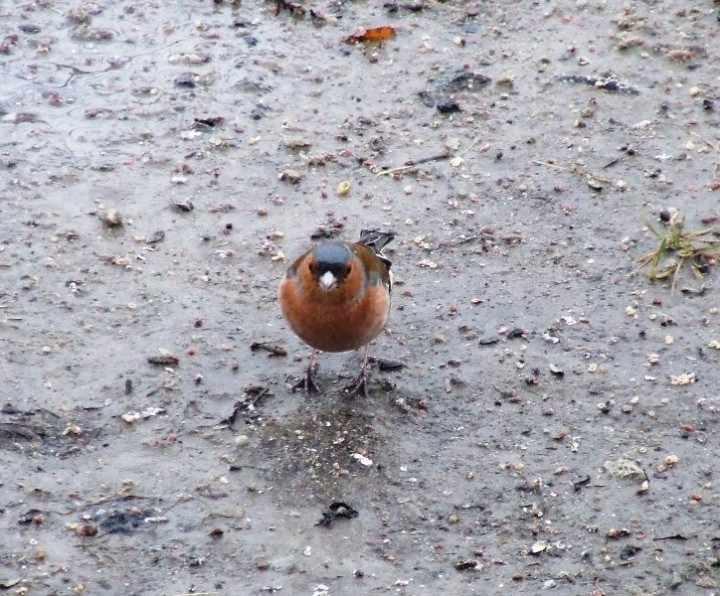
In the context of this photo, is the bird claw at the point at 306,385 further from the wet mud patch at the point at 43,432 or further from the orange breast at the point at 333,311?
the wet mud patch at the point at 43,432

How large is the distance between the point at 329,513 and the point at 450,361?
46.7 inches

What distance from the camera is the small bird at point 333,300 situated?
17.0 ft

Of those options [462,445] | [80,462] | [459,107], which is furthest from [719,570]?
[459,107]

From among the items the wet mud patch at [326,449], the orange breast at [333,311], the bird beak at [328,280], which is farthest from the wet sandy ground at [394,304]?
the bird beak at [328,280]

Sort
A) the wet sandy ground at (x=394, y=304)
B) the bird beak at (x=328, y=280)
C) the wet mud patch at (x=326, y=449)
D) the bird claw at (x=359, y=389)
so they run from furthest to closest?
the bird claw at (x=359, y=389)
the bird beak at (x=328, y=280)
the wet mud patch at (x=326, y=449)
the wet sandy ground at (x=394, y=304)

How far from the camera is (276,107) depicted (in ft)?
23.7

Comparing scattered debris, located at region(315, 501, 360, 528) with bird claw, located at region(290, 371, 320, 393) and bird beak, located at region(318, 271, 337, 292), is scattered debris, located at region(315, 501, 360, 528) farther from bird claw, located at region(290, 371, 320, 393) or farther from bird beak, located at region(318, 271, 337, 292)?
bird beak, located at region(318, 271, 337, 292)

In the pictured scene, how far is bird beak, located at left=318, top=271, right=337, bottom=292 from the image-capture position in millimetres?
5152

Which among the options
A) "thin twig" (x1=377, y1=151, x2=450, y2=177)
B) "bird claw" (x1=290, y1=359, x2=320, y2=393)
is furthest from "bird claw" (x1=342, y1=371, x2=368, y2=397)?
"thin twig" (x1=377, y1=151, x2=450, y2=177)

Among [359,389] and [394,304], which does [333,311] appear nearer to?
[359,389]

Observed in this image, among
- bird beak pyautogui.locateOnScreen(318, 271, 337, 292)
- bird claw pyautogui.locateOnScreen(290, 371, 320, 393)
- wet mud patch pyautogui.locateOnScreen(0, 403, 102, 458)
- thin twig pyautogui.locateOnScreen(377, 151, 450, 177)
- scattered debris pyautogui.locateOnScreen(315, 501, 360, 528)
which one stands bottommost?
wet mud patch pyautogui.locateOnScreen(0, 403, 102, 458)

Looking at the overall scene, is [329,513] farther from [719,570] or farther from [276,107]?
[276,107]

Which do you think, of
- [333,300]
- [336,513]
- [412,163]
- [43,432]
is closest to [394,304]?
[333,300]

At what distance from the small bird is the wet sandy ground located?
33 cm
